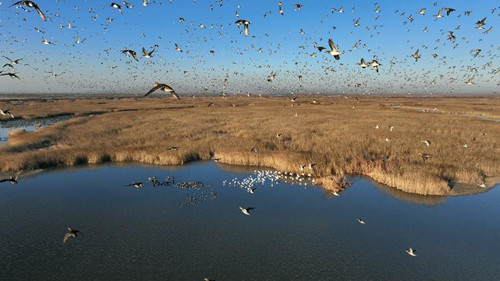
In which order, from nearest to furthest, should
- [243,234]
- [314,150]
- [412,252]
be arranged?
[412,252], [243,234], [314,150]

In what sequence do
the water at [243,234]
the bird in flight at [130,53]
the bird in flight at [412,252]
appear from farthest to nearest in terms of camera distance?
the bird in flight at [130,53] < the bird in flight at [412,252] < the water at [243,234]

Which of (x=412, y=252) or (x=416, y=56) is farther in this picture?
(x=416, y=56)

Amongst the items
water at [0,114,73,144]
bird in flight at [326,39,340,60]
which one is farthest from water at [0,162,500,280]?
water at [0,114,73,144]

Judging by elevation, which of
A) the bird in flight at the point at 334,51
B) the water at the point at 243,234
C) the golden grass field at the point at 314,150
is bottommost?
the water at the point at 243,234

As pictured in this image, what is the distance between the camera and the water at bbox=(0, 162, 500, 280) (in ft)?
45.5

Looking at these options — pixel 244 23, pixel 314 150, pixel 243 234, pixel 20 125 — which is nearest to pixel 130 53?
pixel 244 23

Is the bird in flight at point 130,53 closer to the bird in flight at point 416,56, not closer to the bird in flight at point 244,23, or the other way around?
the bird in flight at point 244,23

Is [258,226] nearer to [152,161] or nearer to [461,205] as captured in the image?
[461,205]

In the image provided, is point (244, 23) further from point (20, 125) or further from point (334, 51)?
point (20, 125)

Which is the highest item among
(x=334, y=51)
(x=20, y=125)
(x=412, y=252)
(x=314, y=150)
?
(x=334, y=51)

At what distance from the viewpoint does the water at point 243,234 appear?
45.5 feet

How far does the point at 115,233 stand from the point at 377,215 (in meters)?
14.2

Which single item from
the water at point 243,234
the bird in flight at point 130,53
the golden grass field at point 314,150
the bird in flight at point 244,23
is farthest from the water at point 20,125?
the bird in flight at point 244,23

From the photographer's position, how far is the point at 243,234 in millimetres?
17078
